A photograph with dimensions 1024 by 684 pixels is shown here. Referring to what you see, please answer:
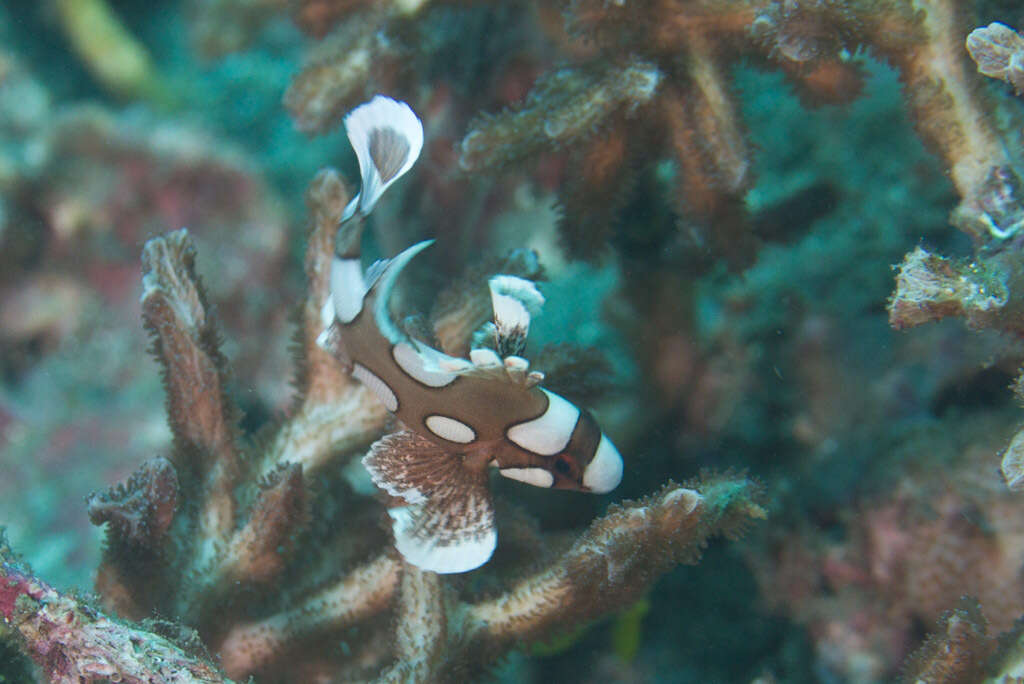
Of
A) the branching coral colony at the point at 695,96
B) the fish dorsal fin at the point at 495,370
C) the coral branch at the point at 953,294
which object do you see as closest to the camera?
the coral branch at the point at 953,294

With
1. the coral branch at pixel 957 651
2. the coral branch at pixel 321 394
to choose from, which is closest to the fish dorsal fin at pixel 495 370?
the coral branch at pixel 321 394

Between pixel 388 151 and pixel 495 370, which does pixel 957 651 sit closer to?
pixel 495 370

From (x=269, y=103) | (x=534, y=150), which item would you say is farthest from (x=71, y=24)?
(x=534, y=150)

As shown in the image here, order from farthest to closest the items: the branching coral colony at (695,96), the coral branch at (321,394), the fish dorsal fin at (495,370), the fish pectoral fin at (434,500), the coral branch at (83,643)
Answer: the coral branch at (321,394) → the branching coral colony at (695,96) → the fish pectoral fin at (434,500) → the fish dorsal fin at (495,370) → the coral branch at (83,643)

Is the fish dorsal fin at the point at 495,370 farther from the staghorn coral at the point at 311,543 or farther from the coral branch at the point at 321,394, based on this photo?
the coral branch at the point at 321,394

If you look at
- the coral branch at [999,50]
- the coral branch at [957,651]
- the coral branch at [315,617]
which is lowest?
the coral branch at [957,651]

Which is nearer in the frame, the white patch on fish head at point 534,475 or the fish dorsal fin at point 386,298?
the fish dorsal fin at point 386,298

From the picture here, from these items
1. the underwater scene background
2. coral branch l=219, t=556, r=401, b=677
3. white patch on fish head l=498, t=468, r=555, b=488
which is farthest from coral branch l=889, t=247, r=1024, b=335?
coral branch l=219, t=556, r=401, b=677

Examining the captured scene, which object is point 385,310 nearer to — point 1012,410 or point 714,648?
point 714,648
